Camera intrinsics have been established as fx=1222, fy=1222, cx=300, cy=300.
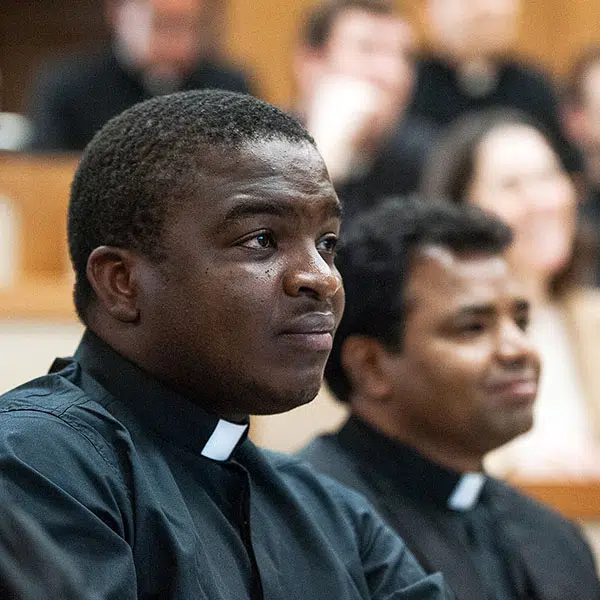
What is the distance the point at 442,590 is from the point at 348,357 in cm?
60

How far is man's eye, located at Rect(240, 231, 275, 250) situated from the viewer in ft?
3.61

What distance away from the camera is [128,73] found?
3906mm

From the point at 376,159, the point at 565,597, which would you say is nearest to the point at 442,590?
the point at 565,597

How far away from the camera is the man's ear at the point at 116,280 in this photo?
1121 mm

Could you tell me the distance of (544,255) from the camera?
8.89ft

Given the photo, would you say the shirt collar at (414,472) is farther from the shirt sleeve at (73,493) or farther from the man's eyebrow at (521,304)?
the shirt sleeve at (73,493)

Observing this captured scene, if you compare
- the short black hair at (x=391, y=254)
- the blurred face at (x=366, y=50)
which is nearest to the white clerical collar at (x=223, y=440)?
the short black hair at (x=391, y=254)

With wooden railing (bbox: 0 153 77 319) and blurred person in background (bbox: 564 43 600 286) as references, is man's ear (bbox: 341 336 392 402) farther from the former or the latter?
blurred person in background (bbox: 564 43 600 286)

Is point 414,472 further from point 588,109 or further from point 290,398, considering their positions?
point 588,109

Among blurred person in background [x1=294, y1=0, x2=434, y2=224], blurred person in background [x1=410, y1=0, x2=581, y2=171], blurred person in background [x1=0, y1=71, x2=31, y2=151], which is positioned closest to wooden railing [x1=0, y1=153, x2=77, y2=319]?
blurred person in background [x1=0, y1=71, x2=31, y2=151]

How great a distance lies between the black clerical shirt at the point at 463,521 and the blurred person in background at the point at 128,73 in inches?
83.1

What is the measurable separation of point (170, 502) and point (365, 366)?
0.81 metres

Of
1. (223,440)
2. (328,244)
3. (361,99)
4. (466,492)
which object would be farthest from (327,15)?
(223,440)

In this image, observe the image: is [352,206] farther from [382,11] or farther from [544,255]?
[382,11]
